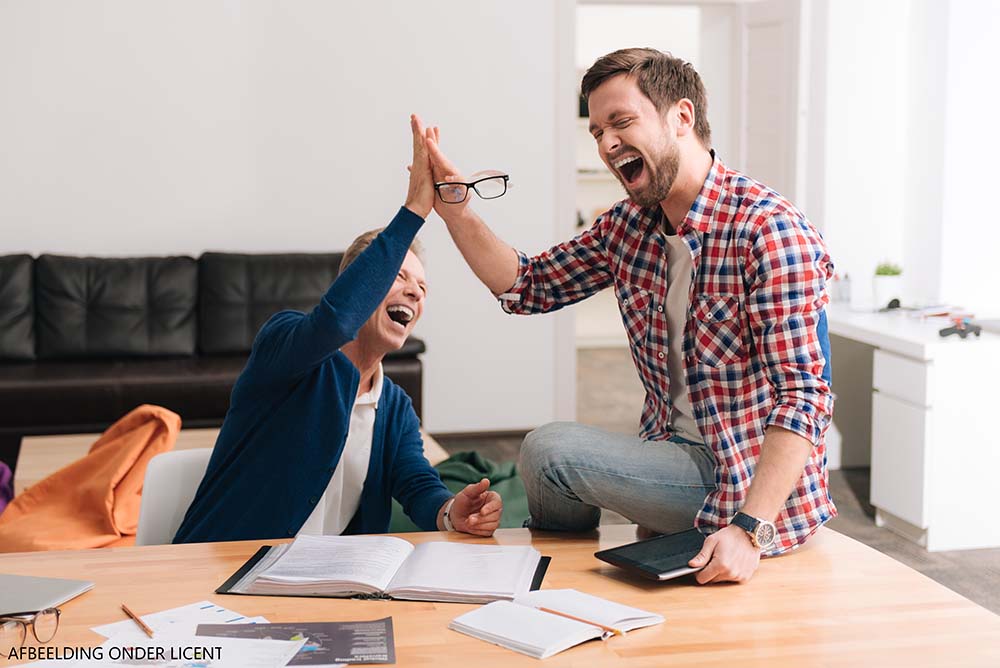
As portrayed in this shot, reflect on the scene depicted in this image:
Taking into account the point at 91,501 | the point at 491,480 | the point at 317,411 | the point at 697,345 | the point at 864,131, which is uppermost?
the point at 864,131

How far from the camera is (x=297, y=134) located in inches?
228

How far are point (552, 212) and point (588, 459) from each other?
4.05m

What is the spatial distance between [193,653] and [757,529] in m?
0.88

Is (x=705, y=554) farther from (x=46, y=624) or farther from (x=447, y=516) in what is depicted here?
(x=46, y=624)

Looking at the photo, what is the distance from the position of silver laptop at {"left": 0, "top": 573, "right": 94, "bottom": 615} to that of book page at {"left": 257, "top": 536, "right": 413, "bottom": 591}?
0.28m

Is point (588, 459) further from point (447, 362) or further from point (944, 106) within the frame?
point (447, 362)

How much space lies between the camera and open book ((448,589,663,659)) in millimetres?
1556

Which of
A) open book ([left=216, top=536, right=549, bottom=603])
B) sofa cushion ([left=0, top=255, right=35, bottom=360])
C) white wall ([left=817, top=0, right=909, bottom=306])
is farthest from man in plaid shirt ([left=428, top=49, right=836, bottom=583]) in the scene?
sofa cushion ([left=0, top=255, right=35, bottom=360])

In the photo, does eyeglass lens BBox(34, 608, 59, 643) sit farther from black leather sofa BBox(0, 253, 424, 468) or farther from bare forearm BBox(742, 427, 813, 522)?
black leather sofa BBox(0, 253, 424, 468)

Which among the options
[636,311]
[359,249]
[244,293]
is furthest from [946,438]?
[244,293]

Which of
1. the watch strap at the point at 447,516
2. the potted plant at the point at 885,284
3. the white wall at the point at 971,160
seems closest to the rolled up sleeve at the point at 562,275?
the watch strap at the point at 447,516

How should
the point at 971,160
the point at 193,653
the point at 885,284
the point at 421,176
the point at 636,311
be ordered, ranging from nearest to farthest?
the point at 193,653
the point at 421,176
the point at 636,311
the point at 885,284
the point at 971,160

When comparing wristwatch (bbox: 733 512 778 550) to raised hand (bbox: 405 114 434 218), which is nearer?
wristwatch (bbox: 733 512 778 550)

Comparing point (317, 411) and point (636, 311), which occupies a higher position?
point (636, 311)
